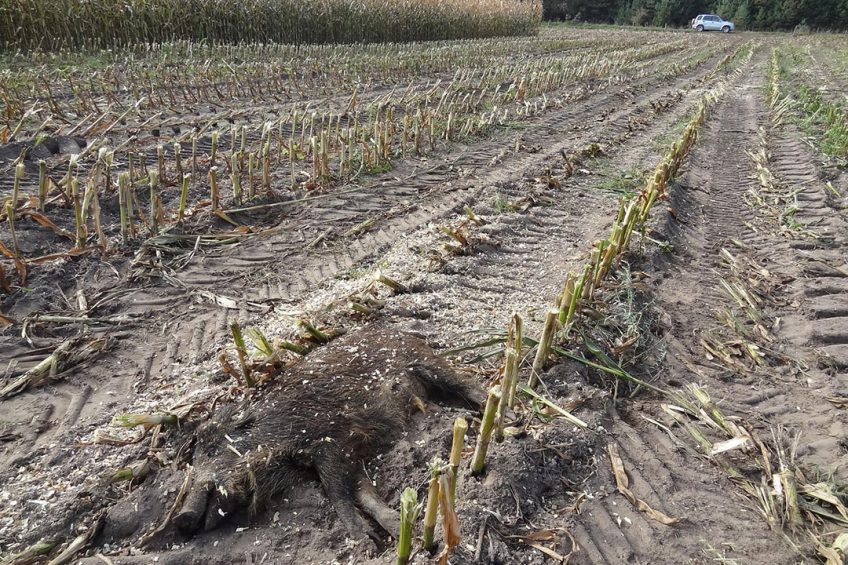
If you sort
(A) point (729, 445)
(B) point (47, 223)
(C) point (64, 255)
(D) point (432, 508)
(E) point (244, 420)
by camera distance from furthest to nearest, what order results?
1. (B) point (47, 223)
2. (C) point (64, 255)
3. (A) point (729, 445)
4. (E) point (244, 420)
5. (D) point (432, 508)

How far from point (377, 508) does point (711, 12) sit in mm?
60525

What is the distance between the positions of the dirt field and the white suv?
42648 millimetres

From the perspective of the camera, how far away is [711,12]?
49750 mm

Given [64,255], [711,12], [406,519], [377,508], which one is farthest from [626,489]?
[711,12]

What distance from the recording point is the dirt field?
93.9 inches

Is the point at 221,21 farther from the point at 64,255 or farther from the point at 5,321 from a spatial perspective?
the point at 5,321

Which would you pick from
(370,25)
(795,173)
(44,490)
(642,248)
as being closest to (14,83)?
(44,490)

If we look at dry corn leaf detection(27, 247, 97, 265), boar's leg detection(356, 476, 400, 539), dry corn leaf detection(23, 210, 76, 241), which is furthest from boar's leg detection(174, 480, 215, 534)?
dry corn leaf detection(23, 210, 76, 241)

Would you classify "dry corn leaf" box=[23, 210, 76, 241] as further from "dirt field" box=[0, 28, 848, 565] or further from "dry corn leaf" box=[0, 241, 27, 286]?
"dry corn leaf" box=[0, 241, 27, 286]

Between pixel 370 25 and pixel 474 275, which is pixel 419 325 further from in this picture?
pixel 370 25

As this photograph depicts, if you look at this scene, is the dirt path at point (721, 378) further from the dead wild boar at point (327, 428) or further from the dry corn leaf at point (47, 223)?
the dry corn leaf at point (47, 223)

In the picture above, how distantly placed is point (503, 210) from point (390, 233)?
134 cm

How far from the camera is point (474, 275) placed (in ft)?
14.7

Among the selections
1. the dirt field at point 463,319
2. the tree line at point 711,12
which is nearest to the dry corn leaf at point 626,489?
the dirt field at point 463,319
